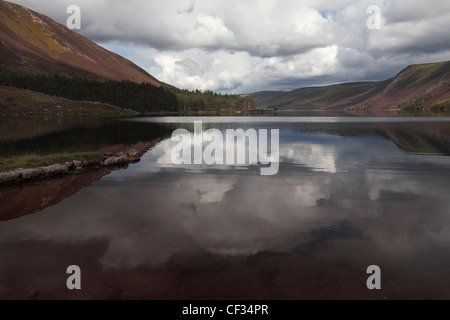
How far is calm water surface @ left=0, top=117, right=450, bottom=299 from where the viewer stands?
1191cm

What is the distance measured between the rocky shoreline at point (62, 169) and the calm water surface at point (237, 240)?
751cm

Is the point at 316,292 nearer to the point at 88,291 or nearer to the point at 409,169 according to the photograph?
the point at 88,291

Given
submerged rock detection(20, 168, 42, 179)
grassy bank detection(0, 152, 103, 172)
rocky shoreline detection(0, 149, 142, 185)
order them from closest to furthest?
rocky shoreline detection(0, 149, 142, 185), submerged rock detection(20, 168, 42, 179), grassy bank detection(0, 152, 103, 172)

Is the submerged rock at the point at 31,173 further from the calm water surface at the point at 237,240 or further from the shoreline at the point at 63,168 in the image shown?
the calm water surface at the point at 237,240

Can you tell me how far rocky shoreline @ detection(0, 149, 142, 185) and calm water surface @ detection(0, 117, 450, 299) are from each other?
751 cm

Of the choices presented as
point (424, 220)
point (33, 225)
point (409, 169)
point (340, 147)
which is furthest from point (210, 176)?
point (340, 147)

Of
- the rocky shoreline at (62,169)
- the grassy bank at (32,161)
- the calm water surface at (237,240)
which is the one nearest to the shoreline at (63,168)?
the rocky shoreline at (62,169)

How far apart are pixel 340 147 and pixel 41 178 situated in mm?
49965

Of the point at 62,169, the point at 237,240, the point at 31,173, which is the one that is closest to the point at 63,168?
the point at 62,169

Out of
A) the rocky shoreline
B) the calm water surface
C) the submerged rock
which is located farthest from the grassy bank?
the calm water surface

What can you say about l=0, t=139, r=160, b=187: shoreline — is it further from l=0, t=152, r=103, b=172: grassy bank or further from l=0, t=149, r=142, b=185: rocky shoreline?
l=0, t=152, r=103, b=172: grassy bank

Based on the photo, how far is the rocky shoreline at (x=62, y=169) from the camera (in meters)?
30.2

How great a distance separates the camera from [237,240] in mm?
16312

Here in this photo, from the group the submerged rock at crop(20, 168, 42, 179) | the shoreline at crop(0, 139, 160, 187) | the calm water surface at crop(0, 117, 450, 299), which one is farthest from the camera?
the submerged rock at crop(20, 168, 42, 179)
